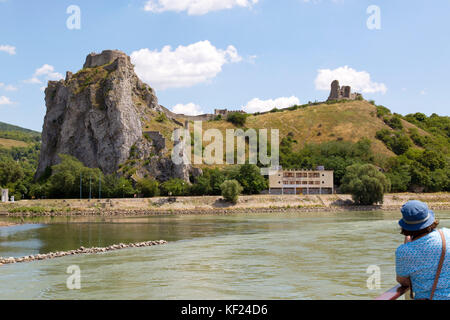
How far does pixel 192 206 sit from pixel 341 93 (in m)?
116

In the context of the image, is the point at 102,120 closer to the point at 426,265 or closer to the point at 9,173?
the point at 9,173

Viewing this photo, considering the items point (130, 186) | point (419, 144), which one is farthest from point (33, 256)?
point (419, 144)

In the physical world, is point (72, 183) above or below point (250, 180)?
below

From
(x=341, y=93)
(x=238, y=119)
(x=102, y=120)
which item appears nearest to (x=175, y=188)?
(x=102, y=120)

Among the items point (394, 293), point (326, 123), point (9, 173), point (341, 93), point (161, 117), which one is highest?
point (341, 93)

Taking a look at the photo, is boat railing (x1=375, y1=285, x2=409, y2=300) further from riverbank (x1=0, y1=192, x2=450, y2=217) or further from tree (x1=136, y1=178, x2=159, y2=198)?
tree (x1=136, y1=178, x2=159, y2=198)

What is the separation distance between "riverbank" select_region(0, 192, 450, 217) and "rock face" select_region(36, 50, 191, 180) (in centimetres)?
1616

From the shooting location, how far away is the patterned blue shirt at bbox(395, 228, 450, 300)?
5.97 m

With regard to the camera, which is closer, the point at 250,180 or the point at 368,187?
the point at 368,187

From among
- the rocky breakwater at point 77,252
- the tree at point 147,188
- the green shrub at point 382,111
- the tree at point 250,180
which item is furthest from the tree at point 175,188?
the green shrub at point 382,111

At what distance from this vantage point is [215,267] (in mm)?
23984

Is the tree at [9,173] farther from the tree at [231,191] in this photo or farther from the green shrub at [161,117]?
the tree at [231,191]

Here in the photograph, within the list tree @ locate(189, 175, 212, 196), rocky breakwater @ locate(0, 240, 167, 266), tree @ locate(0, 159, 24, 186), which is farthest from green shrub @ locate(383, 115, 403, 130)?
rocky breakwater @ locate(0, 240, 167, 266)
